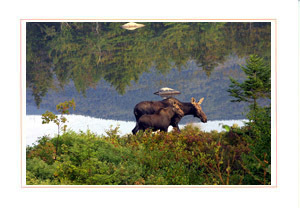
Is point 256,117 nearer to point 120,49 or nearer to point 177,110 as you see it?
point 177,110

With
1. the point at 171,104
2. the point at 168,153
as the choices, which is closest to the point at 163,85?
the point at 171,104

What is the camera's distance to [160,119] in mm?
9547

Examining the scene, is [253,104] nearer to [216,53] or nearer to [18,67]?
[216,53]

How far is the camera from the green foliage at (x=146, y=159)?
8.41 m

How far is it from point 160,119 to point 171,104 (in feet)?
1.63

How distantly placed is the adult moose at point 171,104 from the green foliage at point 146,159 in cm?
29

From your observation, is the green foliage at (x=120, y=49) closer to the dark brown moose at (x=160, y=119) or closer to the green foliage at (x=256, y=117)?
the green foliage at (x=256, y=117)

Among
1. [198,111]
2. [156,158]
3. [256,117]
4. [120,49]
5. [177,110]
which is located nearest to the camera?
[256,117]

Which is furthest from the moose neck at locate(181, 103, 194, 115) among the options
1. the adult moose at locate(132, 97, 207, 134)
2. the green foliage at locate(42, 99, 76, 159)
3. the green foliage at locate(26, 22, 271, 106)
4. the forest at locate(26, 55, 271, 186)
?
the green foliage at locate(42, 99, 76, 159)

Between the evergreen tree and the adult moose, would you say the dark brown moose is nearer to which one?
the adult moose

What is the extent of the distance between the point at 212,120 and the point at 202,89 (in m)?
0.69

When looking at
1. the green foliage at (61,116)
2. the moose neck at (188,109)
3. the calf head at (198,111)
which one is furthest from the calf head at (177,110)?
the green foliage at (61,116)

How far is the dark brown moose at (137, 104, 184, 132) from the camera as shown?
9.25 meters

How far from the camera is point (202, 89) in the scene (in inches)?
352
